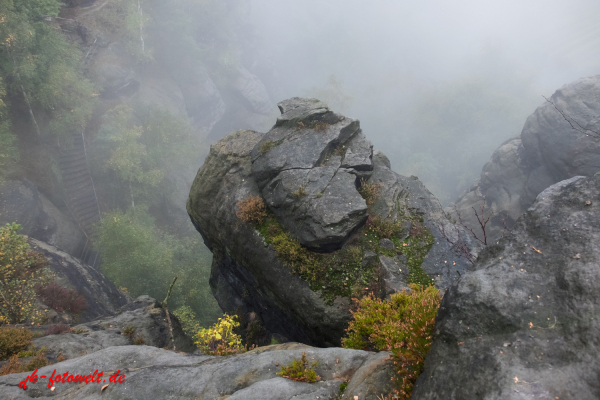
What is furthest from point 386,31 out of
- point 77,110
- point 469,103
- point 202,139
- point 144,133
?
point 77,110

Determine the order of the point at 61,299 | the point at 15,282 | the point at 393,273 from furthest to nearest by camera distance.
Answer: the point at 61,299
the point at 15,282
the point at 393,273

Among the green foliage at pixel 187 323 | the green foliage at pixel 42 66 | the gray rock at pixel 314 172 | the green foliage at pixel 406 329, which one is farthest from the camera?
the green foliage at pixel 187 323

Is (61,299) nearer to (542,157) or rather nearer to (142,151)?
(142,151)

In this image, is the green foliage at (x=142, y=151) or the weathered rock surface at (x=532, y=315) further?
the green foliage at (x=142, y=151)

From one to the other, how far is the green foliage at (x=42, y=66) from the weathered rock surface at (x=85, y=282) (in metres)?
15.6

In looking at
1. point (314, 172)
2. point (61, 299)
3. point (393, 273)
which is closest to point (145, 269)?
point (61, 299)

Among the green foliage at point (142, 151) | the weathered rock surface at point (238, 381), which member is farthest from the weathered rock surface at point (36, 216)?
the weathered rock surface at point (238, 381)

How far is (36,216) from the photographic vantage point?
25.5 meters

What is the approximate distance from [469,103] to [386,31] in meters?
80.6

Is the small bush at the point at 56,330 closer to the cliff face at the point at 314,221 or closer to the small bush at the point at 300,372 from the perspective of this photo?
the cliff face at the point at 314,221

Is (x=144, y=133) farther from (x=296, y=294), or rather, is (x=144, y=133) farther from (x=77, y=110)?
(x=296, y=294)

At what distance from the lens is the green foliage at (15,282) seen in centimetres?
1345

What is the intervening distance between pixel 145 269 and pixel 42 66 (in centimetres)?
2271

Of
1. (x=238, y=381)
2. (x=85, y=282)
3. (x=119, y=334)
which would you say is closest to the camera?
(x=238, y=381)
